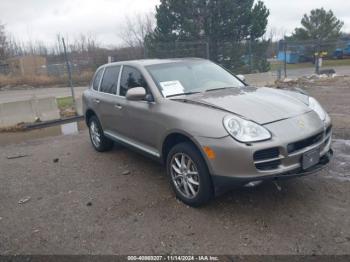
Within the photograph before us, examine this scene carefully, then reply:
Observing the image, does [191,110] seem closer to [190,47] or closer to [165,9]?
[190,47]

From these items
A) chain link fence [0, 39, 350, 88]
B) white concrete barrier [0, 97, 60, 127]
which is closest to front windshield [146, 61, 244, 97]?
white concrete barrier [0, 97, 60, 127]

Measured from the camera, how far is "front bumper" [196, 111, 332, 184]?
10.1ft

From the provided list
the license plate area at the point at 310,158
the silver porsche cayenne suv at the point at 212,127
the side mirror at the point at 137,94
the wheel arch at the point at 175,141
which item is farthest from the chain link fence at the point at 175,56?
the license plate area at the point at 310,158

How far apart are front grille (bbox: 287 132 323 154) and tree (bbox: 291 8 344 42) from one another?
1465 inches

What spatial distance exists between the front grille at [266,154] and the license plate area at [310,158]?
35cm

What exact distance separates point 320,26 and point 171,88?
38.4 meters

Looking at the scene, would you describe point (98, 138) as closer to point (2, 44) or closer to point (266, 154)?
point (266, 154)

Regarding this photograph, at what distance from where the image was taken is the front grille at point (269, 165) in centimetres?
310

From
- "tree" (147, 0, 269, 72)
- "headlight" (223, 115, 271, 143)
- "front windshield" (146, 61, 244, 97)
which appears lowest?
"headlight" (223, 115, 271, 143)

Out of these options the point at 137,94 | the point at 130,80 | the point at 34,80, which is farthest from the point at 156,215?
the point at 34,80

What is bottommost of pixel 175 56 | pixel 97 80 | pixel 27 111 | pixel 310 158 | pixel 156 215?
pixel 156 215

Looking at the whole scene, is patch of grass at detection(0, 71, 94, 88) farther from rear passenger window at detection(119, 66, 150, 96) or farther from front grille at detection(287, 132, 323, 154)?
front grille at detection(287, 132, 323, 154)

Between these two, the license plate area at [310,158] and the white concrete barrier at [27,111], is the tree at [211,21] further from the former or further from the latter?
the license plate area at [310,158]

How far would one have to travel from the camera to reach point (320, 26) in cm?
3688
